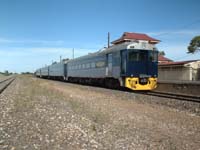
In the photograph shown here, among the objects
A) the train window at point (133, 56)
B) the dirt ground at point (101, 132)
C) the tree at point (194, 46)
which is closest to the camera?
the dirt ground at point (101, 132)

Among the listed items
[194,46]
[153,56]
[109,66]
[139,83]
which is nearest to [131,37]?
[194,46]

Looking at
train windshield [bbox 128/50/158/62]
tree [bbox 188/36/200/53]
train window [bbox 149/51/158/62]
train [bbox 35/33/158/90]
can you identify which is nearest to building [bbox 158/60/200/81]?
train [bbox 35/33/158/90]

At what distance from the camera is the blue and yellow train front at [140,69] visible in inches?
833

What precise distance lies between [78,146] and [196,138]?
284cm

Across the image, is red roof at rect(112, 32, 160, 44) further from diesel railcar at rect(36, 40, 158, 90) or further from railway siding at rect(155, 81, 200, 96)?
diesel railcar at rect(36, 40, 158, 90)

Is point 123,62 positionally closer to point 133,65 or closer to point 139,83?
point 133,65

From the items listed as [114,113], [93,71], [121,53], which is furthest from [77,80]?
[114,113]

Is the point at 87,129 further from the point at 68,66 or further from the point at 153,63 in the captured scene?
the point at 68,66

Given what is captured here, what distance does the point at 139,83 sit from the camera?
2152cm

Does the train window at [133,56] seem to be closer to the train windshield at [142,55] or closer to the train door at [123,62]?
the train windshield at [142,55]

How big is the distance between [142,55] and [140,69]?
104cm

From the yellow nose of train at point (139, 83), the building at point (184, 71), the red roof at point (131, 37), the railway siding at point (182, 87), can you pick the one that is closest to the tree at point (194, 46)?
the red roof at point (131, 37)

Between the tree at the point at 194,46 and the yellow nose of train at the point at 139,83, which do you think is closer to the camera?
the yellow nose of train at the point at 139,83

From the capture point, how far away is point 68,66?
150 feet
